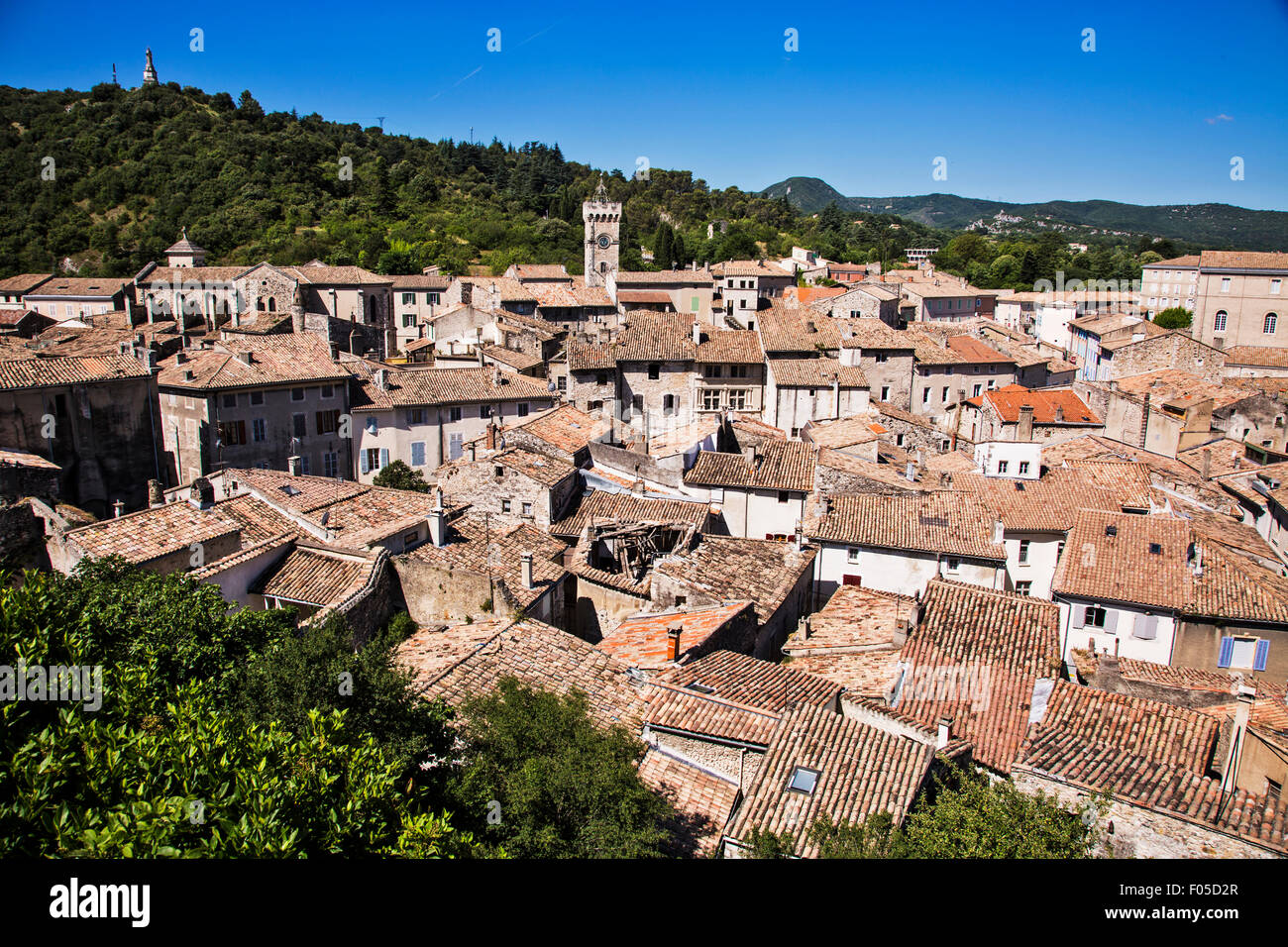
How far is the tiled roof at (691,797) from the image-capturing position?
1091 centimetres

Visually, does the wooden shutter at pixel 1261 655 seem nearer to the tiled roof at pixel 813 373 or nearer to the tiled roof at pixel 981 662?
the tiled roof at pixel 981 662

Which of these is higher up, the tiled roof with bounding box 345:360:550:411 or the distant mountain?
the distant mountain

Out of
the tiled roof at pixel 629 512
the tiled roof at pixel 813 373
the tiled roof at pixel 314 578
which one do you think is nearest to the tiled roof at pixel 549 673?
the tiled roof at pixel 314 578

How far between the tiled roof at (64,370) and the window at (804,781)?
2203 centimetres

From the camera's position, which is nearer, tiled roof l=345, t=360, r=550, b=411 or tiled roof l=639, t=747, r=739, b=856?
tiled roof l=639, t=747, r=739, b=856

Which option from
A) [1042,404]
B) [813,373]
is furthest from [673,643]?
[1042,404]

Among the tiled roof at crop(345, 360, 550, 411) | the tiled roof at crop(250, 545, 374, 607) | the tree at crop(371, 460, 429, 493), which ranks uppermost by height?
the tiled roof at crop(345, 360, 550, 411)

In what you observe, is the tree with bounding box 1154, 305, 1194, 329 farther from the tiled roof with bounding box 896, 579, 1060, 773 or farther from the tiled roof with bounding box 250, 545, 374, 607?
the tiled roof with bounding box 250, 545, 374, 607

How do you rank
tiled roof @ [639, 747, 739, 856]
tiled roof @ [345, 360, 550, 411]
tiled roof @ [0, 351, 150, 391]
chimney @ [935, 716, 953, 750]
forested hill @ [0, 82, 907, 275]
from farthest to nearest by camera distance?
1. forested hill @ [0, 82, 907, 275]
2. tiled roof @ [345, 360, 550, 411]
3. tiled roof @ [0, 351, 150, 391]
4. chimney @ [935, 716, 953, 750]
5. tiled roof @ [639, 747, 739, 856]

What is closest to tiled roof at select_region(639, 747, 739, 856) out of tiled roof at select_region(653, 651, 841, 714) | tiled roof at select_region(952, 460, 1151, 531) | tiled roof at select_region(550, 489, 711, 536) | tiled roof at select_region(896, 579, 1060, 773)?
tiled roof at select_region(653, 651, 841, 714)

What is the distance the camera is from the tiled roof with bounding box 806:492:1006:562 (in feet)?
72.1

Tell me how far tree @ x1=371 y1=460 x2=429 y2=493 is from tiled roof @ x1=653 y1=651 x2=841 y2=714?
61.8ft
